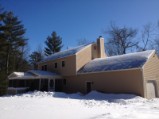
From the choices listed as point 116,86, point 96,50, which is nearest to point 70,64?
point 96,50

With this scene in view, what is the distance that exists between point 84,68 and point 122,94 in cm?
830

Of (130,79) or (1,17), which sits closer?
(130,79)

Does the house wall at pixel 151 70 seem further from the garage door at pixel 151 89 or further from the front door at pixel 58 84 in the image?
the front door at pixel 58 84

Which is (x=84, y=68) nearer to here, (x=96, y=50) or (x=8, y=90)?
(x=96, y=50)

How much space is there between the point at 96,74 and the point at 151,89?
268 inches

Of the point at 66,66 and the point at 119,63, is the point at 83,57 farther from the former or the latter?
the point at 119,63

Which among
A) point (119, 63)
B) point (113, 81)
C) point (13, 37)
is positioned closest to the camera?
point (113, 81)

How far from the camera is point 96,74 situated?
2739 cm

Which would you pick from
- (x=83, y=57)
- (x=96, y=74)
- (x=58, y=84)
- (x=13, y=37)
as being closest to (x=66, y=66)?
(x=83, y=57)

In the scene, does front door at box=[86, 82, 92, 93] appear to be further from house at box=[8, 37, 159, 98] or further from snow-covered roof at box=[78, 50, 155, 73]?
snow-covered roof at box=[78, 50, 155, 73]

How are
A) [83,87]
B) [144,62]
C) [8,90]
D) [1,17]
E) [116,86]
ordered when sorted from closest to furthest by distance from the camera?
1. [144,62]
2. [116,86]
3. [83,87]
4. [8,90]
5. [1,17]

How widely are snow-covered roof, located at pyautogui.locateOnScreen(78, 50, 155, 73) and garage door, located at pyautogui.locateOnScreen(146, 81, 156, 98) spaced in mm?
2597

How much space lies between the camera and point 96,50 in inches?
1289

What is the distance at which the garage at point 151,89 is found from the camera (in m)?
23.4
